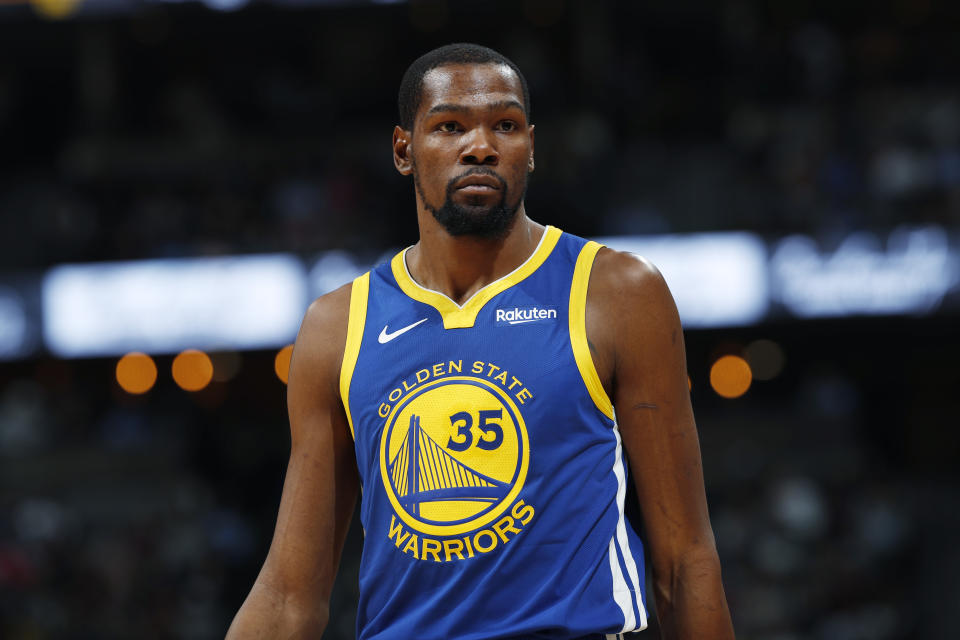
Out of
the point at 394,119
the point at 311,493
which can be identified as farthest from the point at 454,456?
the point at 394,119

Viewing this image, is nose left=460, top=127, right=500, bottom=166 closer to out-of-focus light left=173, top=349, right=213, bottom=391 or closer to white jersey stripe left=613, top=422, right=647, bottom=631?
white jersey stripe left=613, top=422, right=647, bottom=631

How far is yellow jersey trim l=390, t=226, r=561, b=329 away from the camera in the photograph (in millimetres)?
2574

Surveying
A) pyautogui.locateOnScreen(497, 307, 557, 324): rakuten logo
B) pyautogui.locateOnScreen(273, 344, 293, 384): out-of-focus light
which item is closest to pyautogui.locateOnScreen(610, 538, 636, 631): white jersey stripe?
pyautogui.locateOnScreen(497, 307, 557, 324): rakuten logo

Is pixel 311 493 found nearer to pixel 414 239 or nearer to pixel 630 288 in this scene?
pixel 630 288

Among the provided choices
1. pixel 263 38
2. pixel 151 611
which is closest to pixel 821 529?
pixel 151 611

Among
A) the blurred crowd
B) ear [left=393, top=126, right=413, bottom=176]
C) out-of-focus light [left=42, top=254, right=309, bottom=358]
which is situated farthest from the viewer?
the blurred crowd

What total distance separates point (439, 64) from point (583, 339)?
26.5 inches

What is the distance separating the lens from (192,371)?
590 inches

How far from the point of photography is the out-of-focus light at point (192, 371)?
14.7 m

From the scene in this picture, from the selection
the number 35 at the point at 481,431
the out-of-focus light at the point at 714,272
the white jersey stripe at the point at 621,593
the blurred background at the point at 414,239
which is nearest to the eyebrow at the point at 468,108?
the number 35 at the point at 481,431

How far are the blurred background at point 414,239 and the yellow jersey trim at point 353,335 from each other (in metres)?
8.81

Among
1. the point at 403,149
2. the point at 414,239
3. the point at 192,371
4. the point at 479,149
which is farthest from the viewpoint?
the point at 192,371

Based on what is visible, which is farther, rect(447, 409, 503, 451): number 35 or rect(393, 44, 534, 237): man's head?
rect(393, 44, 534, 237): man's head

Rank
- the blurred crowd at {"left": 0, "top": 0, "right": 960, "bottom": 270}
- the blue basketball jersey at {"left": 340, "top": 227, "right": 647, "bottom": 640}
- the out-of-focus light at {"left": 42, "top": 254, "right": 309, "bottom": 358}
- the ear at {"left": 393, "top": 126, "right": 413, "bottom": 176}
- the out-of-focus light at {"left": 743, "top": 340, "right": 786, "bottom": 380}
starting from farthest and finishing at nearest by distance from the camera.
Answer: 1. the out-of-focus light at {"left": 743, "top": 340, "right": 786, "bottom": 380}
2. the blurred crowd at {"left": 0, "top": 0, "right": 960, "bottom": 270}
3. the out-of-focus light at {"left": 42, "top": 254, "right": 309, "bottom": 358}
4. the ear at {"left": 393, "top": 126, "right": 413, "bottom": 176}
5. the blue basketball jersey at {"left": 340, "top": 227, "right": 647, "bottom": 640}
